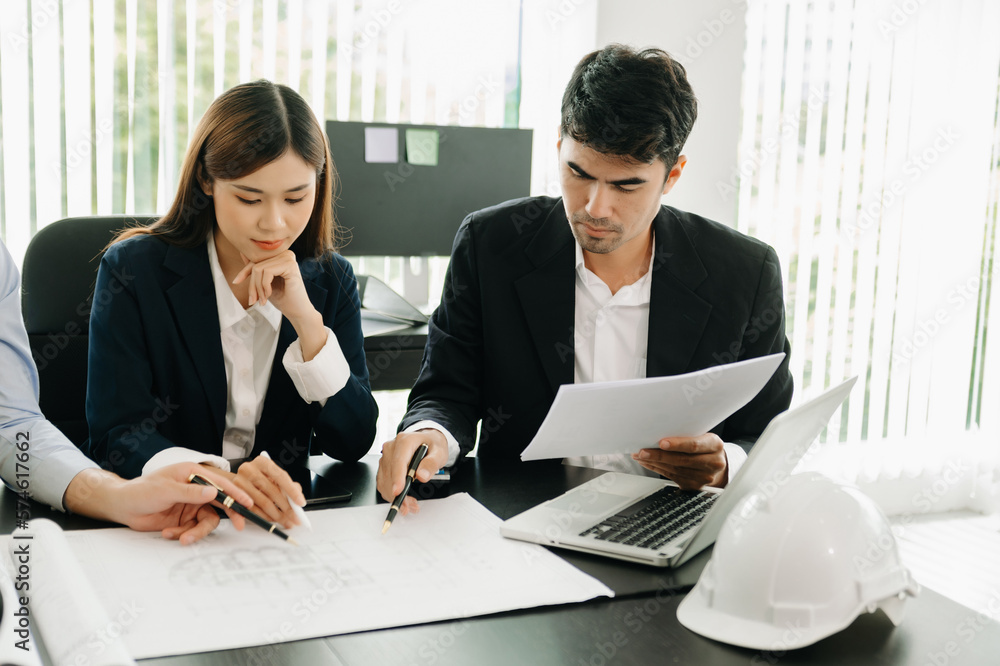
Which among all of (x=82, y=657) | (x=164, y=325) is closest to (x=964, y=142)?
(x=164, y=325)

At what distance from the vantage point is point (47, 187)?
269 cm

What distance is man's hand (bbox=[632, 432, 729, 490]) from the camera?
1137 millimetres

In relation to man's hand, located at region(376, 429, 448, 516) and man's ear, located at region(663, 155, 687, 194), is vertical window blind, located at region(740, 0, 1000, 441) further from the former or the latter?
man's hand, located at region(376, 429, 448, 516)

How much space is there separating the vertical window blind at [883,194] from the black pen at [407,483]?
2.41 meters

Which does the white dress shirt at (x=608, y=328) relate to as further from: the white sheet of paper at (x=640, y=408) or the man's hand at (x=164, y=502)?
the man's hand at (x=164, y=502)

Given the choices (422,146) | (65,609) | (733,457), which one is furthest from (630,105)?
(422,146)

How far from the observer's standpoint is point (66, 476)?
3.48 feet

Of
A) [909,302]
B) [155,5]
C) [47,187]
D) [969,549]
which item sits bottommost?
[969,549]

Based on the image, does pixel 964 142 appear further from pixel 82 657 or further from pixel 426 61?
pixel 82 657

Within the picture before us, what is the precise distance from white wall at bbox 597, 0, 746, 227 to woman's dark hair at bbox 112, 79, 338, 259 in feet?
6.24

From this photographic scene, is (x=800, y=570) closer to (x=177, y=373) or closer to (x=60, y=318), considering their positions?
(x=177, y=373)

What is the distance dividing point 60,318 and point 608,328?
97cm

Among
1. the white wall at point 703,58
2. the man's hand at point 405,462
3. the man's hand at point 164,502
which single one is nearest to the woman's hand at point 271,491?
the man's hand at point 164,502

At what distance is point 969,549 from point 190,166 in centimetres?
301
